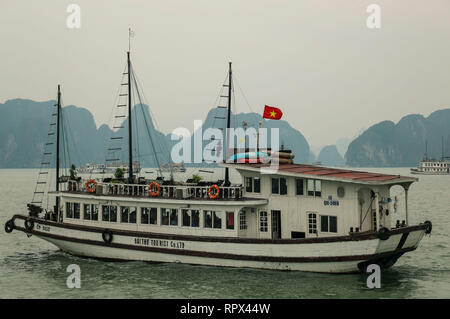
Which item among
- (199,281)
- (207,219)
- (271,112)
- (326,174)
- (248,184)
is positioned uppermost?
(271,112)

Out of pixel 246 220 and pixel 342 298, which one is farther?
pixel 246 220

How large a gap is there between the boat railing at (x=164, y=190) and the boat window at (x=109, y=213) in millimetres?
691

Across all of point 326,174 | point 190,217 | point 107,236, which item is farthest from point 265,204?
point 107,236

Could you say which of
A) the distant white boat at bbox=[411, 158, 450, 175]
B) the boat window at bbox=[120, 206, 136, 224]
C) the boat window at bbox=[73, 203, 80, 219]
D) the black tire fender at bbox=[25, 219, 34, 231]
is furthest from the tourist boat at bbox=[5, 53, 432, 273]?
the distant white boat at bbox=[411, 158, 450, 175]

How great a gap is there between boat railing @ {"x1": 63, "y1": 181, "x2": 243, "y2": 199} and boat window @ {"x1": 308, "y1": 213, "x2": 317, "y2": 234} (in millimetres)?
3303

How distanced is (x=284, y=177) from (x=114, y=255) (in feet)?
Answer: 29.6

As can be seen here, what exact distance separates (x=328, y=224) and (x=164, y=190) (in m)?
7.87

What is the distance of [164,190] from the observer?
23.4 m

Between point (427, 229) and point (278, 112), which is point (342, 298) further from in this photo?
point (278, 112)

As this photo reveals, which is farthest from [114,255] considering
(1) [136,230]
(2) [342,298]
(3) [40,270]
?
(2) [342,298]

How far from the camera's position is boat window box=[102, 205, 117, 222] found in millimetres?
24297

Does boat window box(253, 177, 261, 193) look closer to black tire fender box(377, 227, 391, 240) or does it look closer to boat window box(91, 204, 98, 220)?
black tire fender box(377, 227, 391, 240)

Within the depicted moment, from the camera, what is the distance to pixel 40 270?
75.9 ft

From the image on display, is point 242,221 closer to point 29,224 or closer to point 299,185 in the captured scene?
point 299,185
